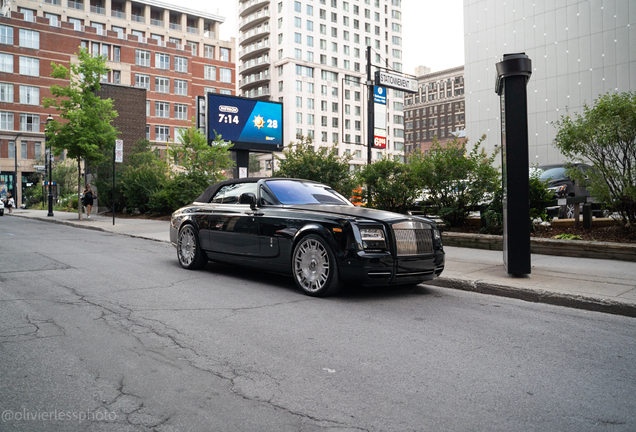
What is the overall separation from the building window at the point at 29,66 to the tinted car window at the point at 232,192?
229 ft

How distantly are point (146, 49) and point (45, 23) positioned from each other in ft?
44.3

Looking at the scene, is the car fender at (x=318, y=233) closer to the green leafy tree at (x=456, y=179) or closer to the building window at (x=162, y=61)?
the green leafy tree at (x=456, y=179)

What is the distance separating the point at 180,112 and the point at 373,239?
248 feet

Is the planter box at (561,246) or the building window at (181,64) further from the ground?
the building window at (181,64)

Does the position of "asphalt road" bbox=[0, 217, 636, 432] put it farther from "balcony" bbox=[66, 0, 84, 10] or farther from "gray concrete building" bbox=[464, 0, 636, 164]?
"balcony" bbox=[66, 0, 84, 10]

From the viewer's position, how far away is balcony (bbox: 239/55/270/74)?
90.4m

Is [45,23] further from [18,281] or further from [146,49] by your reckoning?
[18,281]

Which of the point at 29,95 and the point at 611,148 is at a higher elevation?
the point at 29,95

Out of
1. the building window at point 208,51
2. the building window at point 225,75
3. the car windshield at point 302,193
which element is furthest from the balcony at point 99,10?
the car windshield at point 302,193

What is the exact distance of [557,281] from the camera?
24.2 ft

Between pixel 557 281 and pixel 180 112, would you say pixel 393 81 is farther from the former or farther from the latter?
pixel 180 112

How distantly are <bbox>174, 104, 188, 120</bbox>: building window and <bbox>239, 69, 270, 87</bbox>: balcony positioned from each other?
738 inches

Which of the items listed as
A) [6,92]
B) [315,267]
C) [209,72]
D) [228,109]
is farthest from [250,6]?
[315,267]

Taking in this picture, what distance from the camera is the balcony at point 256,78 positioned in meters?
90.4
